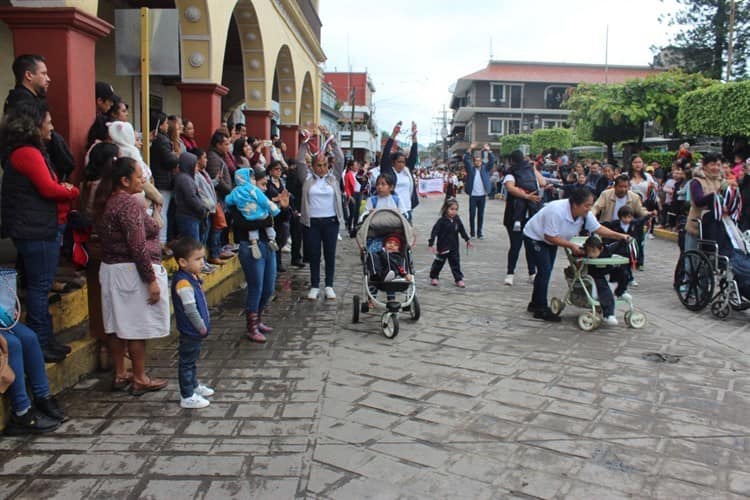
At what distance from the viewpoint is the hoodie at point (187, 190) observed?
695cm

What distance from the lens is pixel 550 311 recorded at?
7.27 meters

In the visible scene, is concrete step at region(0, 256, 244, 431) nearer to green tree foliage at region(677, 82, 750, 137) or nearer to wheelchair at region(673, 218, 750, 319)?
wheelchair at region(673, 218, 750, 319)

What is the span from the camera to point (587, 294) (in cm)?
685

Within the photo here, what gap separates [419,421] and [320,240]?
402cm

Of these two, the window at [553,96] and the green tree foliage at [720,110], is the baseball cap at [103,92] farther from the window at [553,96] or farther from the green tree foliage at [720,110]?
the window at [553,96]

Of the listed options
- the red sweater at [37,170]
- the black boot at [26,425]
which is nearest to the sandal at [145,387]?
the black boot at [26,425]

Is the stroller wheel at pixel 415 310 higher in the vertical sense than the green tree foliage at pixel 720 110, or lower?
lower

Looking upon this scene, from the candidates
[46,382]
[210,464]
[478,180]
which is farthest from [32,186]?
[478,180]

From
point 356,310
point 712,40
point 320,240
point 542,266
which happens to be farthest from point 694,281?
point 712,40

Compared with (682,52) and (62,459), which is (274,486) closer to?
(62,459)

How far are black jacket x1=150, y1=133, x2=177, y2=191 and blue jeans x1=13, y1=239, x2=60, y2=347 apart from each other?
103 inches

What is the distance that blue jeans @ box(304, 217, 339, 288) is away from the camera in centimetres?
790

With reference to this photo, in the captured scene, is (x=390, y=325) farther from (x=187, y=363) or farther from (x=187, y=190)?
(x=187, y=190)

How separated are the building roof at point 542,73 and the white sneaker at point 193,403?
199ft
